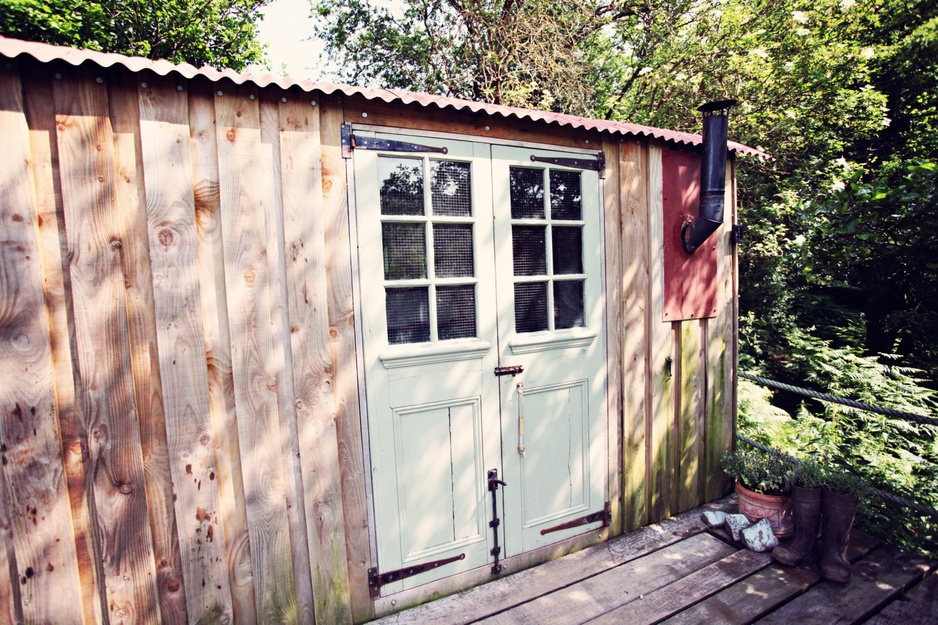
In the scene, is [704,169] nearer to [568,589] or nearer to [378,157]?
[378,157]

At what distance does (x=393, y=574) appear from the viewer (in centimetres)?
241

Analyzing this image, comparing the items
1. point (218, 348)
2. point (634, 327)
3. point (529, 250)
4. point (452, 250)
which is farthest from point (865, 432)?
point (218, 348)

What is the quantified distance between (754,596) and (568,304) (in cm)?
178

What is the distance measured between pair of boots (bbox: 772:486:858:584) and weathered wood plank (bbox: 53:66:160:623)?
10.5 ft

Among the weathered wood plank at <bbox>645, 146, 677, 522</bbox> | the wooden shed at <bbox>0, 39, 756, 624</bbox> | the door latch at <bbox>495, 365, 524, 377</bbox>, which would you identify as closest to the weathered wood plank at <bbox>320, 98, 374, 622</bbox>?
the wooden shed at <bbox>0, 39, 756, 624</bbox>

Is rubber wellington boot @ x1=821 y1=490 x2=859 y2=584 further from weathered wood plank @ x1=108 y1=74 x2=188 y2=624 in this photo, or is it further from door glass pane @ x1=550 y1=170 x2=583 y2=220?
weathered wood plank @ x1=108 y1=74 x2=188 y2=624

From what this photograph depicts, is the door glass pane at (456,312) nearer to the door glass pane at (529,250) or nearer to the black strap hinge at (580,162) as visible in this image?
A: the door glass pane at (529,250)

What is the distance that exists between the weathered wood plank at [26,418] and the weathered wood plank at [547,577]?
1.38 m

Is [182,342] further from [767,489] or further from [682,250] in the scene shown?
[767,489]

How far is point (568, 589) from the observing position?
2568mm

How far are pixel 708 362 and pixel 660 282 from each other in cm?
74

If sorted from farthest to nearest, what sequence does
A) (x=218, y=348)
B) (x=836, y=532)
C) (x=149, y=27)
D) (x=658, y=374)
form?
(x=149, y=27), (x=658, y=374), (x=836, y=532), (x=218, y=348)

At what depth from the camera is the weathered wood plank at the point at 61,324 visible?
Answer: 68.2 inches

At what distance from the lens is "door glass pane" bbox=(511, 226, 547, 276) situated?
2.68 meters
